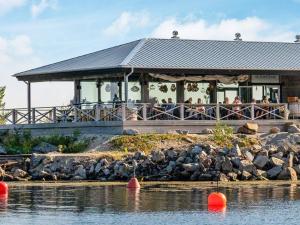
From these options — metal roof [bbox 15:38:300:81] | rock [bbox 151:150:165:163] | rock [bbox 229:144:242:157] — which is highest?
metal roof [bbox 15:38:300:81]

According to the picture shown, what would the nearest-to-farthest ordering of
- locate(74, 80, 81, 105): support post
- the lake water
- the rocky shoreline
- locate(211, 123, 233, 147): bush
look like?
the lake water < the rocky shoreline < locate(211, 123, 233, 147): bush < locate(74, 80, 81, 105): support post

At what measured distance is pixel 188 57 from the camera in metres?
53.6

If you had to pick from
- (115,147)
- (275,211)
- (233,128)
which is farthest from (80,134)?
(275,211)

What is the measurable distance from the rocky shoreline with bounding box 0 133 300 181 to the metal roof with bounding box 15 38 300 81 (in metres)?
7.54

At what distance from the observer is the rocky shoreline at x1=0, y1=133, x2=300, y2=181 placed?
42.4m

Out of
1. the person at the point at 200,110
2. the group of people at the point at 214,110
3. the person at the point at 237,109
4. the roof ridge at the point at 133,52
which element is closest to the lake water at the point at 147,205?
the group of people at the point at 214,110

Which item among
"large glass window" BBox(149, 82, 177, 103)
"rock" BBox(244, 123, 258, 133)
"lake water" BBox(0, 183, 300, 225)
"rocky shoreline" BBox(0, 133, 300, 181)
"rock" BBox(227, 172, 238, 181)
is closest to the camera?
"lake water" BBox(0, 183, 300, 225)

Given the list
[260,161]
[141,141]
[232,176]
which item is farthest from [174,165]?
[141,141]

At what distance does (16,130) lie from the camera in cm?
5225

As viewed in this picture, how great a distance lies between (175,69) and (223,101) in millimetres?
4548

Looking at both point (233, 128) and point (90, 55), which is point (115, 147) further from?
point (90, 55)

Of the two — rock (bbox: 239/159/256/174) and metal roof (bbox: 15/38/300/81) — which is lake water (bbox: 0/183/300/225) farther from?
metal roof (bbox: 15/38/300/81)

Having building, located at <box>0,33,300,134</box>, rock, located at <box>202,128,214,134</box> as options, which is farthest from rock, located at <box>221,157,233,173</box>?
building, located at <box>0,33,300,134</box>

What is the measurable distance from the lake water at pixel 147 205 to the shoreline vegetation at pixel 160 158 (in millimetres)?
2503
